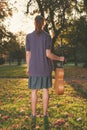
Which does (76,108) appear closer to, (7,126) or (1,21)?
(7,126)

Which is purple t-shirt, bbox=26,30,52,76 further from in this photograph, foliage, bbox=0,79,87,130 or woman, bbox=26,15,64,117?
foliage, bbox=0,79,87,130

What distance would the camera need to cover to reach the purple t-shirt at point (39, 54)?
8359mm

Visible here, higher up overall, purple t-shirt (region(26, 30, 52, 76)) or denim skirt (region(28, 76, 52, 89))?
purple t-shirt (region(26, 30, 52, 76))

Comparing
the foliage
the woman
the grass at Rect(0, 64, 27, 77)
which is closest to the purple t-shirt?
the woman

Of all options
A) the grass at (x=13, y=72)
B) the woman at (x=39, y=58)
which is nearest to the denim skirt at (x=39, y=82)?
the woman at (x=39, y=58)

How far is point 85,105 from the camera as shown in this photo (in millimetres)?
11461

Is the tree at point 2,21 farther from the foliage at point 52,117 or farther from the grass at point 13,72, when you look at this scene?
the foliage at point 52,117

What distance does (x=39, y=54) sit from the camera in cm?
838

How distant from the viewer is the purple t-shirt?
8.36 metres

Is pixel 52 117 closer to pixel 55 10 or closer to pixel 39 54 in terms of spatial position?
pixel 39 54

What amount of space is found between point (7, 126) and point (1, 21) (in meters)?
50.1

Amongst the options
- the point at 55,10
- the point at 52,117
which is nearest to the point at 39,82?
the point at 52,117

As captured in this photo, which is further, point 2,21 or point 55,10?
point 2,21

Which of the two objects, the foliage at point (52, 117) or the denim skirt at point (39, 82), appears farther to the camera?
the denim skirt at point (39, 82)
